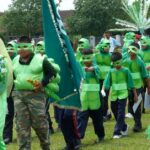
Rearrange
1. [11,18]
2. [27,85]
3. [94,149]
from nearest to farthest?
[27,85] → [94,149] → [11,18]

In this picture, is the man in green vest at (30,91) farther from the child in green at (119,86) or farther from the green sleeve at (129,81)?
→ the green sleeve at (129,81)

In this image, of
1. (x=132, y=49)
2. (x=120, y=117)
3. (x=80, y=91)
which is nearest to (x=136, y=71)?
(x=132, y=49)

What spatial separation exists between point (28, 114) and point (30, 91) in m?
0.35

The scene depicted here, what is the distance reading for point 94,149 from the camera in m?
9.73

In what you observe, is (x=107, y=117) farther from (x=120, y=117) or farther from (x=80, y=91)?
(x=80, y=91)

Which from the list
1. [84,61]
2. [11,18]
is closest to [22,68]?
[84,61]

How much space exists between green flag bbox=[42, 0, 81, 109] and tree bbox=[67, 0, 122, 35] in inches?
1794

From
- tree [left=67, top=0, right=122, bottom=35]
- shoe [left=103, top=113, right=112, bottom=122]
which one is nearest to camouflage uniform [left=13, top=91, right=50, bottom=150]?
shoe [left=103, top=113, right=112, bottom=122]

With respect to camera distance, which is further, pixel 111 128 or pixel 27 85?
pixel 111 128

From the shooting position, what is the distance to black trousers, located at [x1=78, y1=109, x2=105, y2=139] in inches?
400

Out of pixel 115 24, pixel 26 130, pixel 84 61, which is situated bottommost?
pixel 115 24

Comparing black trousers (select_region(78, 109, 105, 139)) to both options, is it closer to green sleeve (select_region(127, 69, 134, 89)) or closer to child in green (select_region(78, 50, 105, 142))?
child in green (select_region(78, 50, 105, 142))

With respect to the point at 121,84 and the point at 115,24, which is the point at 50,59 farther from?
the point at 115,24

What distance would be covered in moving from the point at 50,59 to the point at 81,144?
7.47 feet
